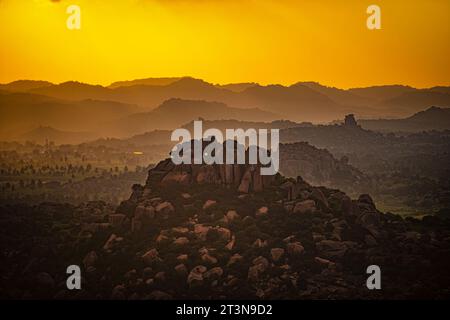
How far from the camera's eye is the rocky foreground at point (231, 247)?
9056 centimetres

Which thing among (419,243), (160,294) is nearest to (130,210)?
(160,294)

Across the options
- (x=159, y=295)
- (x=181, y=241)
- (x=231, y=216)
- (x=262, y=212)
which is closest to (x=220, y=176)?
(x=231, y=216)

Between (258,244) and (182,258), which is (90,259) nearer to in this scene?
(182,258)

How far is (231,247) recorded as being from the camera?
95.5m

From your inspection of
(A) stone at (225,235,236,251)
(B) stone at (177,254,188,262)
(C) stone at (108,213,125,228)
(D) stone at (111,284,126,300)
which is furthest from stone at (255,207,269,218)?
(D) stone at (111,284,126,300)

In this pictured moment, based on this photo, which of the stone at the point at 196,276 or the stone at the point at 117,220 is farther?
the stone at the point at 117,220

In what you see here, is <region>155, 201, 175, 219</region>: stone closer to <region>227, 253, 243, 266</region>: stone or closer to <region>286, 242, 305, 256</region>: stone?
<region>227, 253, 243, 266</region>: stone

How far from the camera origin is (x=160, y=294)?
290ft

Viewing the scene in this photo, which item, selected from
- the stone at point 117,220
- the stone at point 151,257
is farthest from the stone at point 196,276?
the stone at point 117,220

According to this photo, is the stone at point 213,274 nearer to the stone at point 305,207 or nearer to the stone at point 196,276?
the stone at point 196,276

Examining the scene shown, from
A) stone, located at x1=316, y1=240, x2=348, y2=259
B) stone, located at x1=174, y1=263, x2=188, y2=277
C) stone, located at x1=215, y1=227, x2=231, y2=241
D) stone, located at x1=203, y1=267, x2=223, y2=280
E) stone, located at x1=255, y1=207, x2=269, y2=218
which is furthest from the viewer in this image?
stone, located at x1=255, y1=207, x2=269, y2=218

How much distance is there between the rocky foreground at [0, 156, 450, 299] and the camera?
90.6 meters
